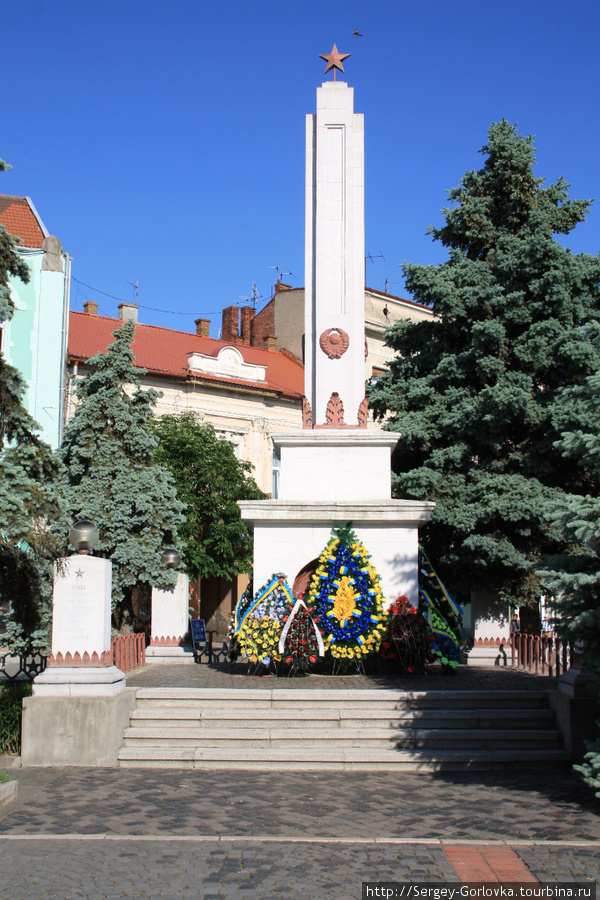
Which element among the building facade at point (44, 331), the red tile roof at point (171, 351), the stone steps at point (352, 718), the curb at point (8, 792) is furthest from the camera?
the red tile roof at point (171, 351)

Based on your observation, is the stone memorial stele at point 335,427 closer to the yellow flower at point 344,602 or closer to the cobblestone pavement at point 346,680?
the yellow flower at point 344,602

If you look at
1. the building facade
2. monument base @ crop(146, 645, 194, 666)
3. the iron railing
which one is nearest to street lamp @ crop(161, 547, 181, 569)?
monument base @ crop(146, 645, 194, 666)

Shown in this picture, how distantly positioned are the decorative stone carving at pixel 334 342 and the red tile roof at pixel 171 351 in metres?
17.4

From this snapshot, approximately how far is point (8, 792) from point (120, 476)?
12.2 meters

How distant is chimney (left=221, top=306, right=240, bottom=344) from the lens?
→ 4581 cm

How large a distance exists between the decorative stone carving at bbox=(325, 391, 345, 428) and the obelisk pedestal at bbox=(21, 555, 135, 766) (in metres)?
5.77

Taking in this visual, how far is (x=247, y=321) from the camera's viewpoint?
46.4 metres

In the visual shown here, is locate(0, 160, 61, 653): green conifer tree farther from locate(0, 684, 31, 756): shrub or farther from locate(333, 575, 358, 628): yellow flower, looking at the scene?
locate(333, 575, 358, 628): yellow flower

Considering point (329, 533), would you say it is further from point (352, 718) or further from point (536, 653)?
point (352, 718)

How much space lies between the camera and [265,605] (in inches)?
506

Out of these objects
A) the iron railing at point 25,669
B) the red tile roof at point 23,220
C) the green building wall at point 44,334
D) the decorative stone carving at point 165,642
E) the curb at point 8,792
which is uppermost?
the red tile roof at point 23,220

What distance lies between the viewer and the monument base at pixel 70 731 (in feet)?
32.2

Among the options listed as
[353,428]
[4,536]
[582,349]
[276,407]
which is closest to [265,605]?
[353,428]

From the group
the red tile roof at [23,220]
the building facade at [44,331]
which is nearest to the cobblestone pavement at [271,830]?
the building facade at [44,331]
